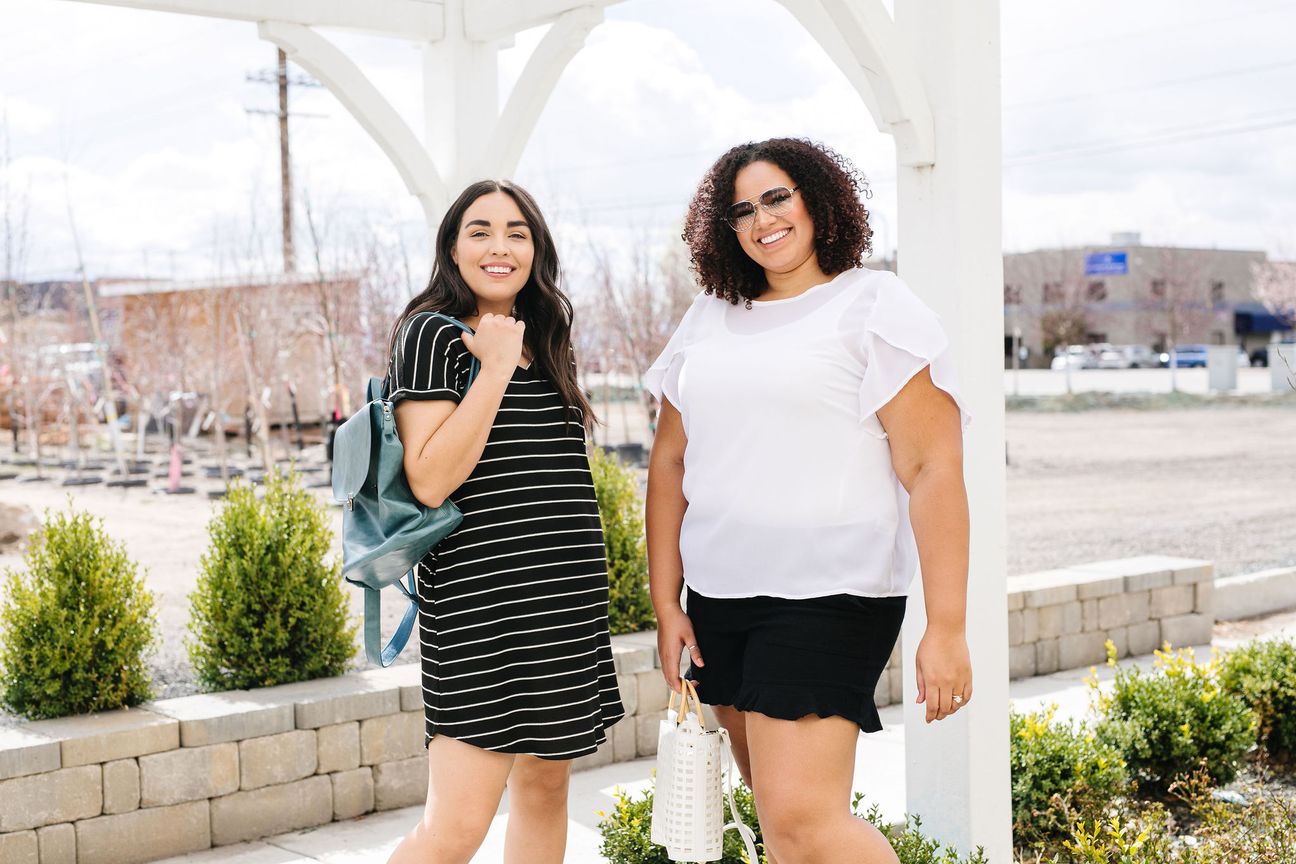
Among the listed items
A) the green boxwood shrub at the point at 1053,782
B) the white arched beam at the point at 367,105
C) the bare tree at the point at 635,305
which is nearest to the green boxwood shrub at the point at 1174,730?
the green boxwood shrub at the point at 1053,782

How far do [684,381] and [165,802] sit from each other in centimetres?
226

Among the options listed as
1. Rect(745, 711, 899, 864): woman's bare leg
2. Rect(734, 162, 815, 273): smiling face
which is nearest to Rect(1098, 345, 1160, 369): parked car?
Rect(734, 162, 815, 273): smiling face

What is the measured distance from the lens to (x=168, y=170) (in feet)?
92.5

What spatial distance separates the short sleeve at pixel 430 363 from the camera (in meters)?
2.26

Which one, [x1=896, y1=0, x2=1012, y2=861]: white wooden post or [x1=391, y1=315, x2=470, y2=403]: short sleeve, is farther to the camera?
[x1=896, y1=0, x2=1012, y2=861]: white wooden post

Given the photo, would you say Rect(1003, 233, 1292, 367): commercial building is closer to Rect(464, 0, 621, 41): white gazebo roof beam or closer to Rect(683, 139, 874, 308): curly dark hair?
Rect(464, 0, 621, 41): white gazebo roof beam

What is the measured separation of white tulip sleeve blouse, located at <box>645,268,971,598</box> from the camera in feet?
7.41

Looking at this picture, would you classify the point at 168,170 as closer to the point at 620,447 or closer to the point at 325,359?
the point at 325,359

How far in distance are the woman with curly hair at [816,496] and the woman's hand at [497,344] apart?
0.34 metres

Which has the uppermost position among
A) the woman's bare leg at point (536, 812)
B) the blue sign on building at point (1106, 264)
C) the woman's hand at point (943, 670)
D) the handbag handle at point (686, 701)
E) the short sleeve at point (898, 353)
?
the blue sign on building at point (1106, 264)

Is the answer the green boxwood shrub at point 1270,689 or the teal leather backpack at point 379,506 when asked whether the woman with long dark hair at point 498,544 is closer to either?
the teal leather backpack at point 379,506

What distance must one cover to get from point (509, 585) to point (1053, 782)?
210 centimetres

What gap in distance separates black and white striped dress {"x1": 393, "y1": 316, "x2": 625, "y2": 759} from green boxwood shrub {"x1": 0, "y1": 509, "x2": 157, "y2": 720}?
1.95m

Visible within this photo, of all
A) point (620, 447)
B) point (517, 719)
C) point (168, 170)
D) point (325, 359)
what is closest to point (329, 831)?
point (517, 719)
